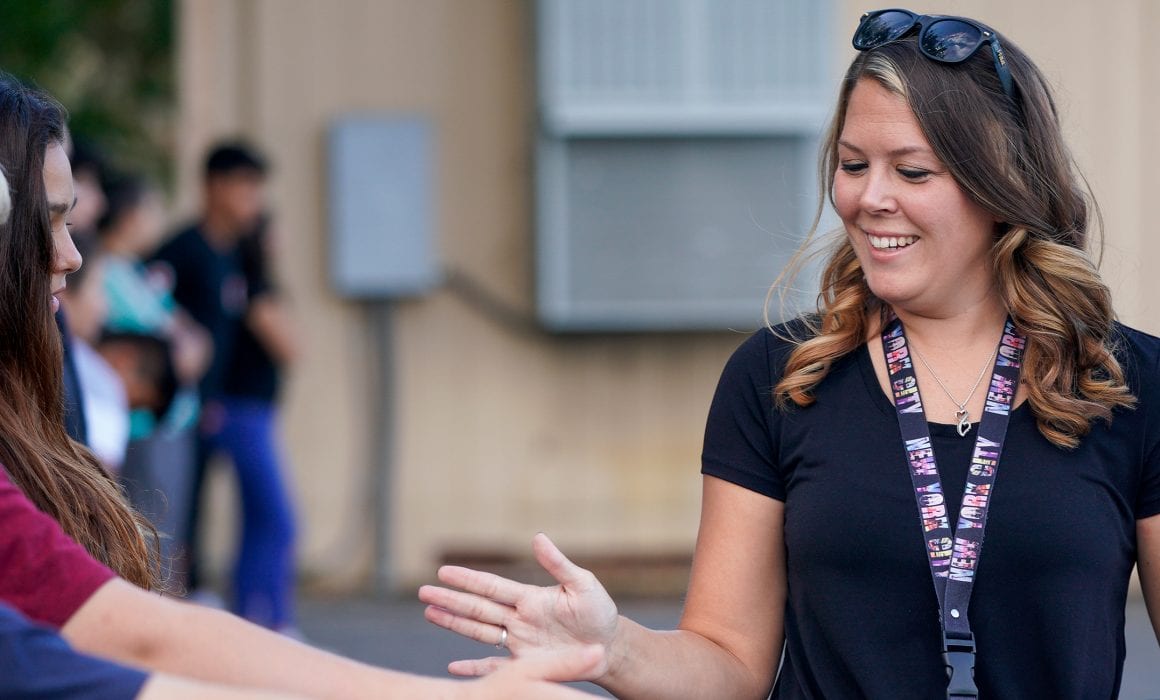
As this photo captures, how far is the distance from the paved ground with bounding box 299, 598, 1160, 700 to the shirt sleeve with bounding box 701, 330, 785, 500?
3.40m

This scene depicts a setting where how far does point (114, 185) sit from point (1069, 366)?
5.02m

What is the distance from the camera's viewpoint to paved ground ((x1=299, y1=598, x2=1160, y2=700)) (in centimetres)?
626

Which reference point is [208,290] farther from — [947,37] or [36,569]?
[36,569]

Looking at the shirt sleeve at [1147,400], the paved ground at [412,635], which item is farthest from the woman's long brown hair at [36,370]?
the paved ground at [412,635]

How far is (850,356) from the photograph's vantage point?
9.01 ft

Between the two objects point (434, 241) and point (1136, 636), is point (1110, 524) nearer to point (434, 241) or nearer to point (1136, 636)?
point (1136, 636)

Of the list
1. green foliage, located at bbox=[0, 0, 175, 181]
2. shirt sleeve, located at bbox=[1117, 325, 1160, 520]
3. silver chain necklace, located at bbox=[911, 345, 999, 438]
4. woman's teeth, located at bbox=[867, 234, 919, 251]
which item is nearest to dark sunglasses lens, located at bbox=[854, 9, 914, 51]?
woman's teeth, located at bbox=[867, 234, 919, 251]

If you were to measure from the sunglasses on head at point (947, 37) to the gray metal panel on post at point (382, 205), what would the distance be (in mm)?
4931

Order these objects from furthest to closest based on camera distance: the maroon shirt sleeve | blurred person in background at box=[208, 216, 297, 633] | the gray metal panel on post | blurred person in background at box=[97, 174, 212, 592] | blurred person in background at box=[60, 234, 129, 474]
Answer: the gray metal panel on post → blurred person in background at box=[208, 216, 297, 633] → blurred person in background at box=[97, 174, 212, 592] → blurred person in background at box=[60, 234, 129, 474] → the maroon shirt sleeve

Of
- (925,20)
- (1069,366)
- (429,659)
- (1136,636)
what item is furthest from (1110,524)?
(1136,636)

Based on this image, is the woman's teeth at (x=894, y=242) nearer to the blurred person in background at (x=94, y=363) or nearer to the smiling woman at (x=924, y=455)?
the smiling woman at (x=924, y=455)

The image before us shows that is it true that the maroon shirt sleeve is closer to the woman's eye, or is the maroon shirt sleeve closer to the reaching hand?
the reaching hand

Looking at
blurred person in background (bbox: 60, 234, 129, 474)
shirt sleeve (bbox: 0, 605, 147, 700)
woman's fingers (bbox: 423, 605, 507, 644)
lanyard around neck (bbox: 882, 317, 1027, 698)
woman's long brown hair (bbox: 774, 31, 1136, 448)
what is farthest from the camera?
blurred person in background (bbox: 60, 234, 129, 474)

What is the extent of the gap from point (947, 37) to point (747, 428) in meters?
0.72
